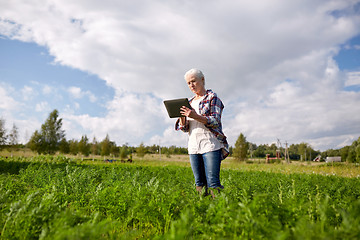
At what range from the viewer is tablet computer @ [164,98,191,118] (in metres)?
3.08

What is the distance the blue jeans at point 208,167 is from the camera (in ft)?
10.2

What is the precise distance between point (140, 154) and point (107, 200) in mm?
33758

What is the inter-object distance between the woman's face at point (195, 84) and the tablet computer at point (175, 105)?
0.38 metres

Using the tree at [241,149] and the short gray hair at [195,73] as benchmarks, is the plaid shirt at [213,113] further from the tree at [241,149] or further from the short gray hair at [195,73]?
the tree at [241,149]

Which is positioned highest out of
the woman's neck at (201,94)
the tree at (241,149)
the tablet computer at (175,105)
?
the woman's neck at (201,94)

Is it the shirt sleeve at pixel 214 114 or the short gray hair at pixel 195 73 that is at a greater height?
the short gray hair at pixel 195 73

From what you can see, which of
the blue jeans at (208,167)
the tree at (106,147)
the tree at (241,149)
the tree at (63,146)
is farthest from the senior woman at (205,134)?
the tree at (63,146)

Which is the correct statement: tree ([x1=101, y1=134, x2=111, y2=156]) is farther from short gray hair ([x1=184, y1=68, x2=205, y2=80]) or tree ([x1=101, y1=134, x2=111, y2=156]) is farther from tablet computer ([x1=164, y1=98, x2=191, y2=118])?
short gray hair ([x1=184, y1=68, x2=205, y2=80])

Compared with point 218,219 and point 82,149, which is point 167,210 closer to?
point 218,219

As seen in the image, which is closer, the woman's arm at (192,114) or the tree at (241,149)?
the woman's arm at (192,114)

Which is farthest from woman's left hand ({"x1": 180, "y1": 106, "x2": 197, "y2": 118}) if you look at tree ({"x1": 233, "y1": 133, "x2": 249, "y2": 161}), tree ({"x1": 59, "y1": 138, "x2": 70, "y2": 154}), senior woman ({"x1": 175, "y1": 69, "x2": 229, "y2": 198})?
tree ({"x1": 59, "y1": 138, "x2": 70, "y2": 154})

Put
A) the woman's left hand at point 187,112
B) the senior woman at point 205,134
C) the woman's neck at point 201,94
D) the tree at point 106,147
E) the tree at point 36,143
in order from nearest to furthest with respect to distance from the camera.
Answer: the woman's left hand at point 187,112 < the senior woman at point 205,134 < the woman's neck at point 201,94 < the tree at point 36,143 < the tree at point 106,147

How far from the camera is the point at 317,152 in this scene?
88812 millimetres

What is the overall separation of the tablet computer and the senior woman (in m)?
0.07
